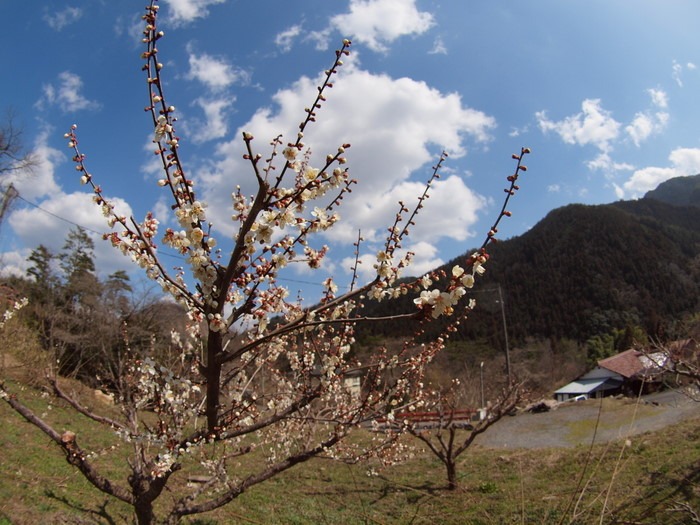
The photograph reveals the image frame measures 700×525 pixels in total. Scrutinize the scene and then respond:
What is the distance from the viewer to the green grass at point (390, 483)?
669cm

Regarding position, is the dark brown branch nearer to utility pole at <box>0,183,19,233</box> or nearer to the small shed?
utility pole at <box>0,183,19,233</box>

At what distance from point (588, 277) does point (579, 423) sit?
177ft

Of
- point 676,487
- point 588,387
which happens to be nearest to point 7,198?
point 676,487

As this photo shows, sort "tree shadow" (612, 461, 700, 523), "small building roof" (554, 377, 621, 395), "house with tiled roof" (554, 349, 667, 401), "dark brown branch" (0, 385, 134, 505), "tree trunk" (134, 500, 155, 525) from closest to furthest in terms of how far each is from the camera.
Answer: "dark brown branch" (0, 385, 134, 505) < "tree trunk" (134, 500, 155, 525) < "tree shadow" (612, 461, 700, 523) < "house with tiled roof" (554, 349, 667, 401) < "small building roof" (554, 377, 621, 395)

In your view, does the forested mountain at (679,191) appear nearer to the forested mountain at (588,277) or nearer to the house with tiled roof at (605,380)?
the forested mountain at (588,277)

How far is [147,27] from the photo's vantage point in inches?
82.7

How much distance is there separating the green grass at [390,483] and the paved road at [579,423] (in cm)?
163

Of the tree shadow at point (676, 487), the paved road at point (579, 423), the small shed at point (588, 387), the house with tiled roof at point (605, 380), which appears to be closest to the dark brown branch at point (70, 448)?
the tree shadow at point (676, 487)

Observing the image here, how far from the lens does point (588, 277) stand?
6425cm

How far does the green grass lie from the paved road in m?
1.63

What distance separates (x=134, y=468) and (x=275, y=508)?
546 cm

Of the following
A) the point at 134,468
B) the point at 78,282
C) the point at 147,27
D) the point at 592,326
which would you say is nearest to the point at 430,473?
the point at 134,468

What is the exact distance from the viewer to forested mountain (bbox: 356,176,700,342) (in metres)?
54.8

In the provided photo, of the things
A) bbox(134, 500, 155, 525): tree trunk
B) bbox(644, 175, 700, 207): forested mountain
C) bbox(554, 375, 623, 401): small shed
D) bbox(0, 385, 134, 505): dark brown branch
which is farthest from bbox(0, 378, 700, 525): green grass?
bbox(644, 175, 700, 207): forested mountain
